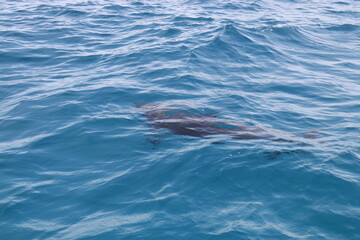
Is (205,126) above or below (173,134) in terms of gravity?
above

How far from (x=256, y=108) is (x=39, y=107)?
6070 millimetres

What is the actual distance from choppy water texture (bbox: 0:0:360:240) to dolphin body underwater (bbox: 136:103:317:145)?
9.4 inches

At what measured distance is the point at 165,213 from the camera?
578cm

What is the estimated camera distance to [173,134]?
8188mm

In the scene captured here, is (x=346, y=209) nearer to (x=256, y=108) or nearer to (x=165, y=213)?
(x=165, y=213)

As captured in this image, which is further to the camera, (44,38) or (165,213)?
(44,38)

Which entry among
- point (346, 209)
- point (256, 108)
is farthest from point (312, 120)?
point (346, 209)

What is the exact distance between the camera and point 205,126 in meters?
8.38

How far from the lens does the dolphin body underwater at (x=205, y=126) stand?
8.04 meters

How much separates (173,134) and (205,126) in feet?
2.66

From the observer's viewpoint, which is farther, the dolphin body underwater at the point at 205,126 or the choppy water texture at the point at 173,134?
the dolphin body underwater at the point at 205,126

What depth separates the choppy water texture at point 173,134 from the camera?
570 centimetres

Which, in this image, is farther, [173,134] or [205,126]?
[205,126]

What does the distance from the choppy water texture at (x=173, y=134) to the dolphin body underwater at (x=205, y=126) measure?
0.24m
